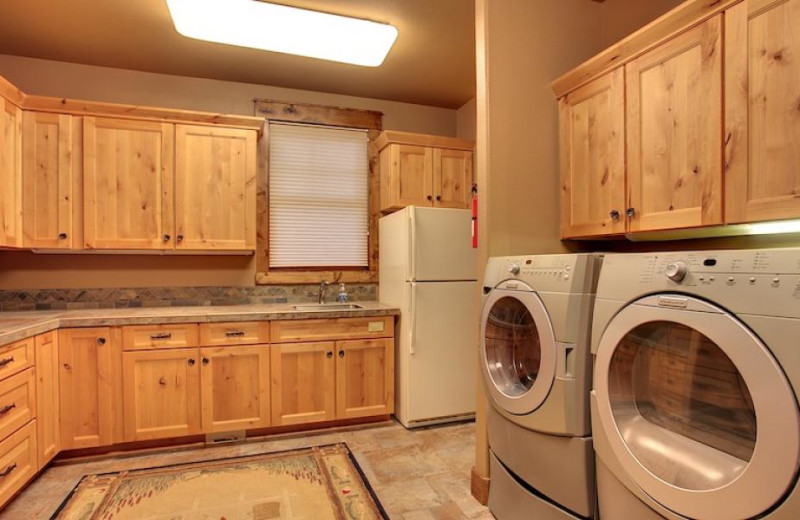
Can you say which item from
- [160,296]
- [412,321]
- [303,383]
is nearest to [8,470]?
[160,296]

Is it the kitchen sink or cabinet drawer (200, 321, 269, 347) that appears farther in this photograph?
the kitchen sink

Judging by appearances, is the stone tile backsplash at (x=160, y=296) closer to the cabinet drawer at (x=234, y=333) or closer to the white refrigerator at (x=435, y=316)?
the cabinet drawer at (x=234, y=333)

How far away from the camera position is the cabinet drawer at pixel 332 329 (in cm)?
310

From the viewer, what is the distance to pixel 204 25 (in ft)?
8.30

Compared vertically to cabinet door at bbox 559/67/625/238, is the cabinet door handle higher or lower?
lower

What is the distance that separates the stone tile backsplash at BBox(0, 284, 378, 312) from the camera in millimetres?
3170

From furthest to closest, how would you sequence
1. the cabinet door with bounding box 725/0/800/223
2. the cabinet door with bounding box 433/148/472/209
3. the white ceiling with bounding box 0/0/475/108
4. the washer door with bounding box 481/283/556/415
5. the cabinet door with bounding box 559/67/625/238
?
the cabinet door with bounding box 433/148/472/209
the white ceiling with bounding box 0/0/475/108
the cabinet door with bounding box 559/67/625/238
the washer door with bounding box 481/283/556/415
the cabinet door with bounding box 725/0/800/223

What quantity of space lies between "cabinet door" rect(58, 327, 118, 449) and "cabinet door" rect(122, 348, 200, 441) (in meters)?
0.10

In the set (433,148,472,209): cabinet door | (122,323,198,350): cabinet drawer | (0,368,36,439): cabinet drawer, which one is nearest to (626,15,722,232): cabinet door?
(433,148,472,209): cabinet door

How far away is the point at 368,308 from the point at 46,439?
2.09 m

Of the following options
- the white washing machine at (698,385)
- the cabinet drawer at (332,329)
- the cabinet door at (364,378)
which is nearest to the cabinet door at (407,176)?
the cabinet drawer at (332,329)

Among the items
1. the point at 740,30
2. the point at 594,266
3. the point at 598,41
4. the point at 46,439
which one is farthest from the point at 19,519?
the point at 598,41

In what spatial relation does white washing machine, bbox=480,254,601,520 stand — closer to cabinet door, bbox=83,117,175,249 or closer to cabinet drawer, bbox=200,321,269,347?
cabinet drawer, bbox=200,321,269,347

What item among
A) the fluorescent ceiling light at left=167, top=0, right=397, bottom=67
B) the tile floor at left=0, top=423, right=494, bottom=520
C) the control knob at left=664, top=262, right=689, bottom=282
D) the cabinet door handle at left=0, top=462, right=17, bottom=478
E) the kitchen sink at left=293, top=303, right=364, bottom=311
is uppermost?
the fluorescent ceiling light at left=167, top=0, right=397, bottom=67
